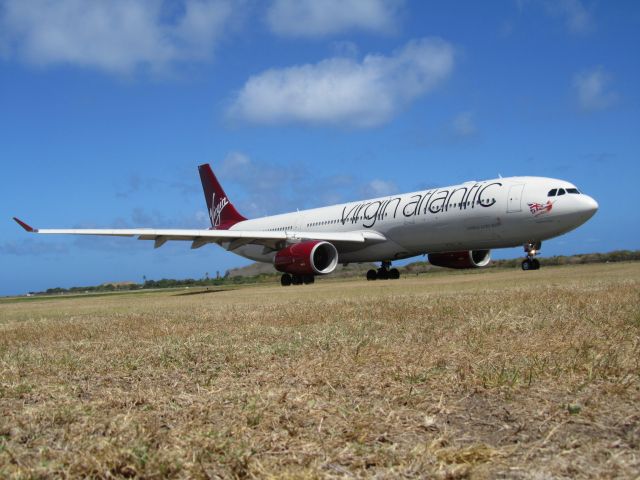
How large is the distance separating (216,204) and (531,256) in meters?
17.9

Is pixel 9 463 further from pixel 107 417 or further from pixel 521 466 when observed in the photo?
pixel 521 466

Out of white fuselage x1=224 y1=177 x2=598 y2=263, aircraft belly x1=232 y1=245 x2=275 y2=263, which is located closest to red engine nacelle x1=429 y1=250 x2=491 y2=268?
white fuselage x1=224 y1=177 x2=598 y2=263

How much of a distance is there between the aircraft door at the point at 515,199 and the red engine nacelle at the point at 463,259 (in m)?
5.76

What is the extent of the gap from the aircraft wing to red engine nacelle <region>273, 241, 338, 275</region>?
40.1 inches

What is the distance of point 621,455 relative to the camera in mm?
1702

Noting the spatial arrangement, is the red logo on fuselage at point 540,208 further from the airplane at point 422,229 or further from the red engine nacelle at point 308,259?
the red engine nacelle at point 308,259

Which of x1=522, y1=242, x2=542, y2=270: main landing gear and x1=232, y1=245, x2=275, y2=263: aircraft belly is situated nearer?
x1=522, y1=242, x2=542, y2=270: main landing gear

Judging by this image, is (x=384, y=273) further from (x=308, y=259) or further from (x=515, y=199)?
(x=515, y=199)

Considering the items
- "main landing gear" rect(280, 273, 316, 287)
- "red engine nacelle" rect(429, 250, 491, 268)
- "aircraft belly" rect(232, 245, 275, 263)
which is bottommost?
"main landing gear" rect(280, 273, 316, 287)

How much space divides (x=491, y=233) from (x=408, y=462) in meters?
18.0

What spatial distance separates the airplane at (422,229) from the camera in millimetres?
18156

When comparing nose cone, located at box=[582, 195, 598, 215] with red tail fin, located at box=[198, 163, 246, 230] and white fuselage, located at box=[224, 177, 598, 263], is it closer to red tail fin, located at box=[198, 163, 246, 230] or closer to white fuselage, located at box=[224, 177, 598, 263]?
white fuselage, located at box=[224, 177, 598, 263]

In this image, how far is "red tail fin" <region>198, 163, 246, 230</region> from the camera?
31770mm

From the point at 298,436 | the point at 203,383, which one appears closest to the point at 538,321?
the point at 203,383
